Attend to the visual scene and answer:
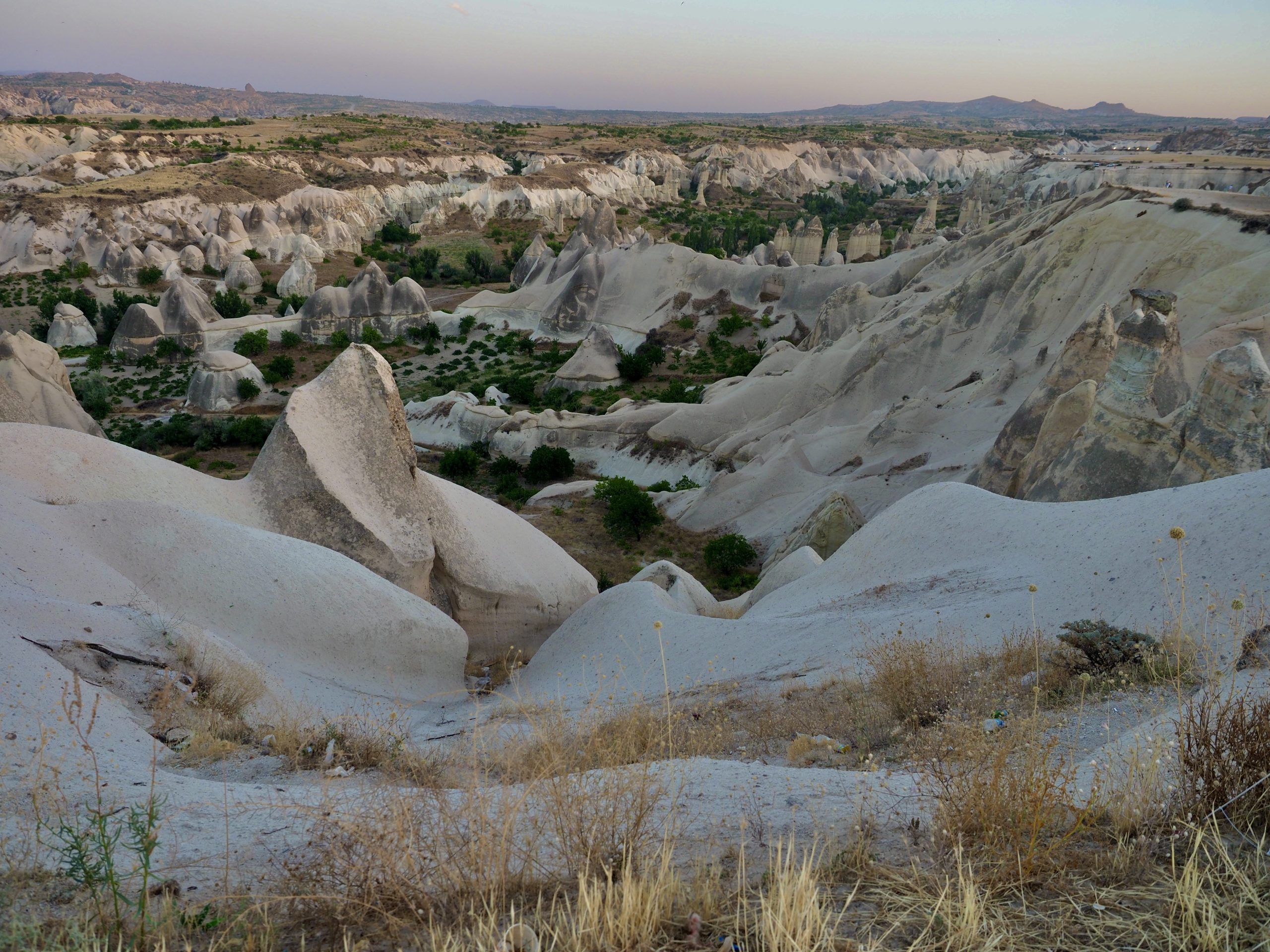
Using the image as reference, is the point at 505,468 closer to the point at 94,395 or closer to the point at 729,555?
the point at 729,555

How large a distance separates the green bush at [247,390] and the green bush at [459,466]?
1067 centimetres

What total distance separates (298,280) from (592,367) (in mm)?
21366

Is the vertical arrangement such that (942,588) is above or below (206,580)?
above

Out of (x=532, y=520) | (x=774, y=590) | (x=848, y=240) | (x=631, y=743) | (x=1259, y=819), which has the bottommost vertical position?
(x=532, y=520)

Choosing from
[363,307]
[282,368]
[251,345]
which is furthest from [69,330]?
[363,307]

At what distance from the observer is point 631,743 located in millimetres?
4016

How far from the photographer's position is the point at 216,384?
97.6ft

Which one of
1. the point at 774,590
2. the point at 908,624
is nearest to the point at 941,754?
the point at 908,624

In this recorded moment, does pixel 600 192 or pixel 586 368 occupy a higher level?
pixel 600 192

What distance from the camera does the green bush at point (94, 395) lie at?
2856cm

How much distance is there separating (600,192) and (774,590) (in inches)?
2489

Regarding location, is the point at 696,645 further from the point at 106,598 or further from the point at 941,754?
the point at 106,598

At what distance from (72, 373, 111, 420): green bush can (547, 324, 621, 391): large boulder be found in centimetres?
1587

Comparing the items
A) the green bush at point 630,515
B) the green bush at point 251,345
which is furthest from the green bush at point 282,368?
the green bush at point 630,515
